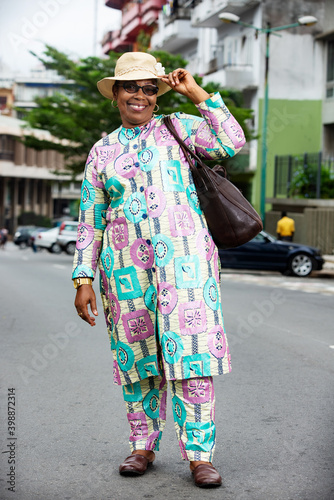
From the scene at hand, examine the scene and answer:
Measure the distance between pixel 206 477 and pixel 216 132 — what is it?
1.54 metres

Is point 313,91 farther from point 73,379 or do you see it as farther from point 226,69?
point 73,379

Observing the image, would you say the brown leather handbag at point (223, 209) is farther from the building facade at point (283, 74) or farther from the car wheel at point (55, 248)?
the car wheel at point (55, 248)

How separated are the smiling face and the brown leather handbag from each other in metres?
0.25

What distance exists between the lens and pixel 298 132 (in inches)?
1337

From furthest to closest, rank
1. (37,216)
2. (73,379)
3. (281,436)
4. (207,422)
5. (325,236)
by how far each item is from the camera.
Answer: (37,216) → (325,236) → (73,379) → (281,436) → (207,422)

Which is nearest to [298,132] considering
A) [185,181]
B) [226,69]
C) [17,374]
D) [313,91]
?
[313,91]

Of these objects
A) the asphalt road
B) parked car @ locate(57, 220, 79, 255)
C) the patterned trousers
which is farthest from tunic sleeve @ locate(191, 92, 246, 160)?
parked car @ locate(57, 220, 79, 255)

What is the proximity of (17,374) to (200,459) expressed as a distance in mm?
3272

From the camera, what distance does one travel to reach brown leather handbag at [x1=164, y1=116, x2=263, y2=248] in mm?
3666

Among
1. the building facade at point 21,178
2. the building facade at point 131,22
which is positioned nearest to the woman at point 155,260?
the building facade at point 131,22

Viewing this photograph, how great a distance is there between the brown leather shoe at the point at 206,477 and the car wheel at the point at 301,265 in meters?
17.1

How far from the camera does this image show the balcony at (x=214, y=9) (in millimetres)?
32312

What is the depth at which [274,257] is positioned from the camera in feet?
67.2

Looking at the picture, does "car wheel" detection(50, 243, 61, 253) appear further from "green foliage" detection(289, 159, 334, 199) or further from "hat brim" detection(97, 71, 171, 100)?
"hat brim" detection(97, 71, 171, 100)
